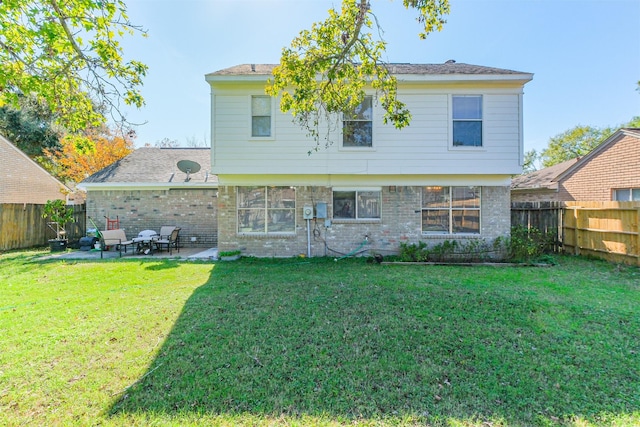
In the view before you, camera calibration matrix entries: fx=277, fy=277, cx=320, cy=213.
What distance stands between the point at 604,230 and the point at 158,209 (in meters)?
16.0

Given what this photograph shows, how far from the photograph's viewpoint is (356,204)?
9.37 m

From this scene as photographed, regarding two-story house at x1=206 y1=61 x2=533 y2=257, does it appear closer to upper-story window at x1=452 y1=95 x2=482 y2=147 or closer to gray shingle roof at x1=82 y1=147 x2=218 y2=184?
upper-story window at x1=452 y1=95 x2=482 y2=147

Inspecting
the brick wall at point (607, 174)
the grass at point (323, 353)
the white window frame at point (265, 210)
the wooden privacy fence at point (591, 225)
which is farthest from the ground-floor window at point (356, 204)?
the brick wall at point (607, 174)

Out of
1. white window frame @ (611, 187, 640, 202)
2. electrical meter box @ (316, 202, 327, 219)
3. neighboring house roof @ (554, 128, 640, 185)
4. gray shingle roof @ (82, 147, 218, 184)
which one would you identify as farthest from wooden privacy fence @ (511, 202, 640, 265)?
gray shingle roof @ (82, 147, 218, 184)

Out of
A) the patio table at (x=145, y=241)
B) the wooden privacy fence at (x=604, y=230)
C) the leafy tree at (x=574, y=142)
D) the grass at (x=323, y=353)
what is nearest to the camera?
the grass at (x=323, y=353)

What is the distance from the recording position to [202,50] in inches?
376

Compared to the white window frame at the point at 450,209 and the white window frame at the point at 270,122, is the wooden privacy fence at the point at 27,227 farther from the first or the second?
the white window frame at the point at 450,209

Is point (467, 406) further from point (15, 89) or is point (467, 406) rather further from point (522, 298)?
point (15, 89)

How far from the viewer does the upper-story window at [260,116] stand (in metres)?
8.77

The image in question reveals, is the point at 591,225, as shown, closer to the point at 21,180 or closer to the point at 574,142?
the point at 21,180

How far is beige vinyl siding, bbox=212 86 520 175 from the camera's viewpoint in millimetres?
8719

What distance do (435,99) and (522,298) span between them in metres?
6.32

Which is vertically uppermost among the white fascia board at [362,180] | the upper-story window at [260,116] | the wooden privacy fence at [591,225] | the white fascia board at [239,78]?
the white fascia board at [239,78]

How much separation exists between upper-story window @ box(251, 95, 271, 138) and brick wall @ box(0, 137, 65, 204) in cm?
1622
